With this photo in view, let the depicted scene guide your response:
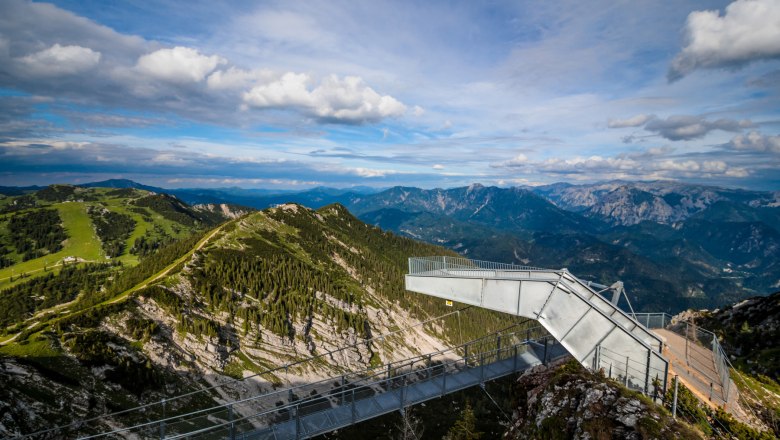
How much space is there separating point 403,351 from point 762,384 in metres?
128

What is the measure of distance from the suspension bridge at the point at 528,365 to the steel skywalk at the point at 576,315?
1.9 inches

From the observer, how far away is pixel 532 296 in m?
22.5

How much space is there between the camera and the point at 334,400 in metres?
19.8

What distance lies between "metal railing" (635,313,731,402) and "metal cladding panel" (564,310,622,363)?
562cm

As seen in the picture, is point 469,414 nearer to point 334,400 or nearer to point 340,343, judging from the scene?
point 334,400

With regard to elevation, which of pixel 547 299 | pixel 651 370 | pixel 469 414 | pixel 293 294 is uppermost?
pixel 547 299

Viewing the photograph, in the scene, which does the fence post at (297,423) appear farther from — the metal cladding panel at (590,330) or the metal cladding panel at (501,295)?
the metal cladding panel at (590,330)

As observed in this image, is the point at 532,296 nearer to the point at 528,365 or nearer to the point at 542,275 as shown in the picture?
the point at 542,275

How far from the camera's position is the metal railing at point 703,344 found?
18.5m

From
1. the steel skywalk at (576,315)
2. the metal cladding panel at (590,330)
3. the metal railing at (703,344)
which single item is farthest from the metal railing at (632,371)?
the metal railing at (703,344)

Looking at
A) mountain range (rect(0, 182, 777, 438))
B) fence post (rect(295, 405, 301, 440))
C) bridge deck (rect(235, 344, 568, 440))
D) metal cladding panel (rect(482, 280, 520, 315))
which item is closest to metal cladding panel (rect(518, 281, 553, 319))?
metal cladding panel (rect(482, 280, 520, 315))

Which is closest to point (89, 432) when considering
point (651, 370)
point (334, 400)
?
point (334, 400)

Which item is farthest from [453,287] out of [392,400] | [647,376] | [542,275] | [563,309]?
[647,376]

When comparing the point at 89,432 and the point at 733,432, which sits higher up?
the point at 733,432
